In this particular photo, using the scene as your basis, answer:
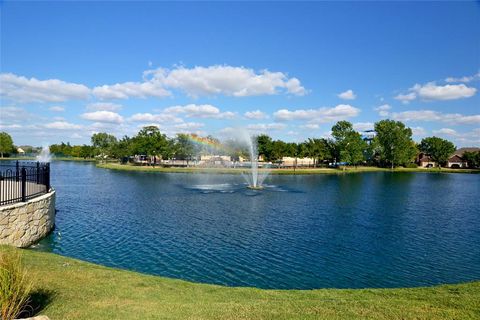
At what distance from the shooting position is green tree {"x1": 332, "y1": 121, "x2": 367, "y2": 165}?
113938 mm

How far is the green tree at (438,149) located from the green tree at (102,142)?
139817 millimetres

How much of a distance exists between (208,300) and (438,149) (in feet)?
544

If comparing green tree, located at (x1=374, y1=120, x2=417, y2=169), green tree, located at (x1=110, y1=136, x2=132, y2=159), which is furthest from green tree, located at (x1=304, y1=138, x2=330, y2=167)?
green tree, located at (x1=110, y1=136, x2=132, y2=159)

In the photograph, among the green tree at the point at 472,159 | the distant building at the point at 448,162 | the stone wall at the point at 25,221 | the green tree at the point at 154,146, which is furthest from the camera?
the distant building at the point at 448,162

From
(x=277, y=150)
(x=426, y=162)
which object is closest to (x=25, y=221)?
(x=277, y=150)

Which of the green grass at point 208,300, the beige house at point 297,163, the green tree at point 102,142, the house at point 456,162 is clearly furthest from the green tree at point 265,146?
the green grass at point 208,300

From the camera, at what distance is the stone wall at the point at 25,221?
15.9 meters

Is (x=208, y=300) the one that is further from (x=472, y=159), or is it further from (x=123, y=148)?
(x=472, y=159)

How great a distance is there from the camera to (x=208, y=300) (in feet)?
32.6

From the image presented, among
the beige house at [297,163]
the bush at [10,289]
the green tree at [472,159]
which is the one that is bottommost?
the bush at [10,289]

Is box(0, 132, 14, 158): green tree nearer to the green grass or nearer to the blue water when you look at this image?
the blue water

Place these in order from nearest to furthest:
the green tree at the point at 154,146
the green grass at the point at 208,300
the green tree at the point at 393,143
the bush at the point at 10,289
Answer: the bush at the point at 10,289 < the green grass at the point at 208,300 < the green tree at the point at 154,146 < the green tree at the point at 393,143

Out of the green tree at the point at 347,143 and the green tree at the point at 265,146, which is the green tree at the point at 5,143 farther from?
the green tree at the point at 347,143

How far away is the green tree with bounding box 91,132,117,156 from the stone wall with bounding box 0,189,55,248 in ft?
439
